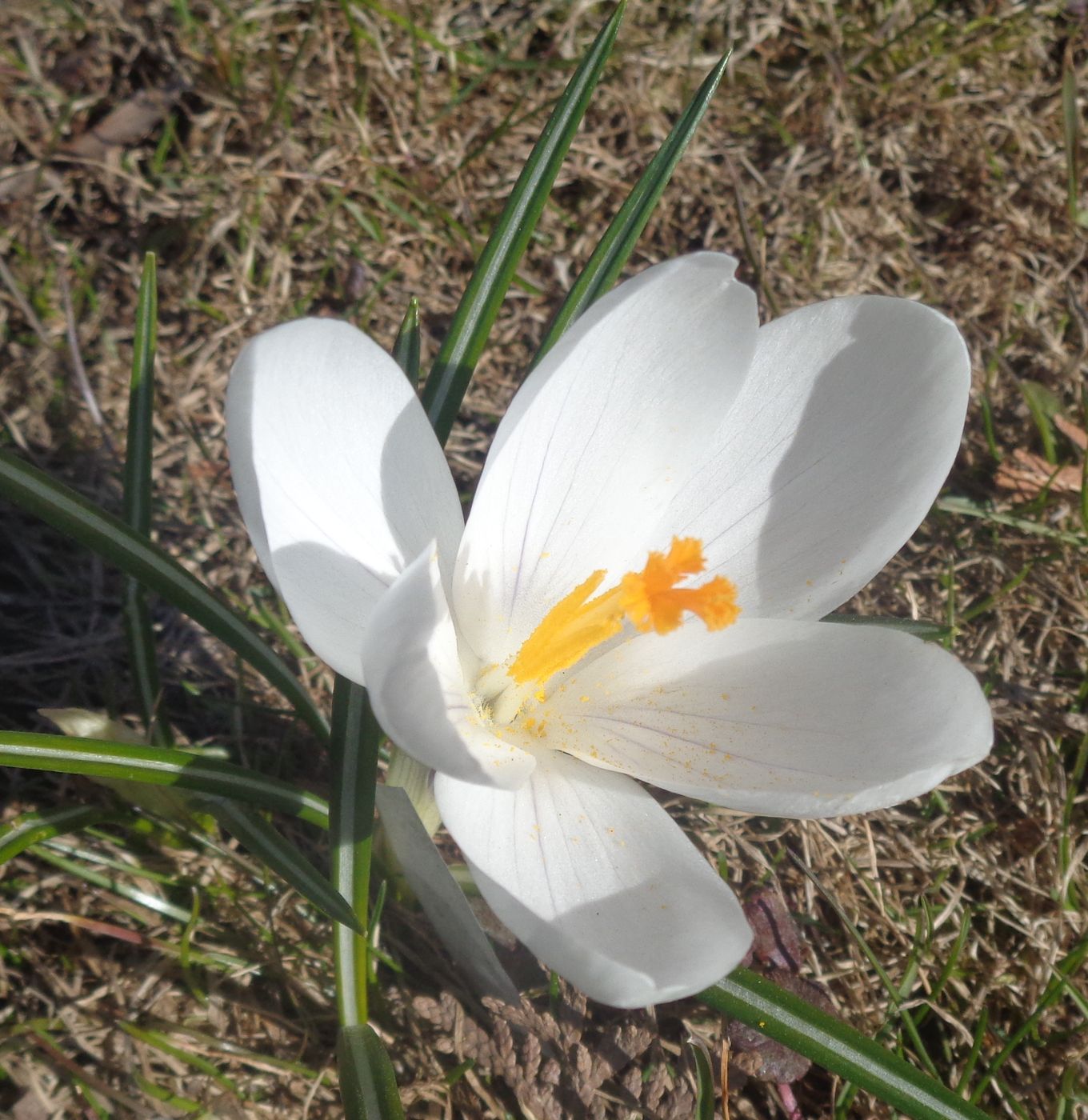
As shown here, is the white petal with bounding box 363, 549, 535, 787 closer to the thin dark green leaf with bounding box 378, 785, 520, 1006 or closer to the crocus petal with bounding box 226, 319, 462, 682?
the crocus petal with bounding box 226, 319, 462, 682

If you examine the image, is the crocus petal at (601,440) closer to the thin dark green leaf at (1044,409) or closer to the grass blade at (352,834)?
the grass blade at (352,834)

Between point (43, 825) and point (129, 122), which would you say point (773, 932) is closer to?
point (43, 825)

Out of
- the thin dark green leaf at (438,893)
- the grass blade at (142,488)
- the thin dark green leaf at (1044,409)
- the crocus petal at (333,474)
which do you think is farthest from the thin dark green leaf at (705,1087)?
the thin dark green leaf at (1044,409)

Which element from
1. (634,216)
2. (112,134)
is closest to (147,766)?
(634,216)

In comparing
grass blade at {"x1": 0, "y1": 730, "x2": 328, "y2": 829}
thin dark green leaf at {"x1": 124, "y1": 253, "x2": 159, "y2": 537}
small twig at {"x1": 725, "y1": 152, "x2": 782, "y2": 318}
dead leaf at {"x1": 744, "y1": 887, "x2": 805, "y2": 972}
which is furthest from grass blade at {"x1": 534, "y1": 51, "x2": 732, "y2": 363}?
dead leaf at {"x1": 744, "y1": 887, "x2": 805, "y2": 972}

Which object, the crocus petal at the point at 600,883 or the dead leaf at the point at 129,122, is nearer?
the crocus petal at the point at 600,883
